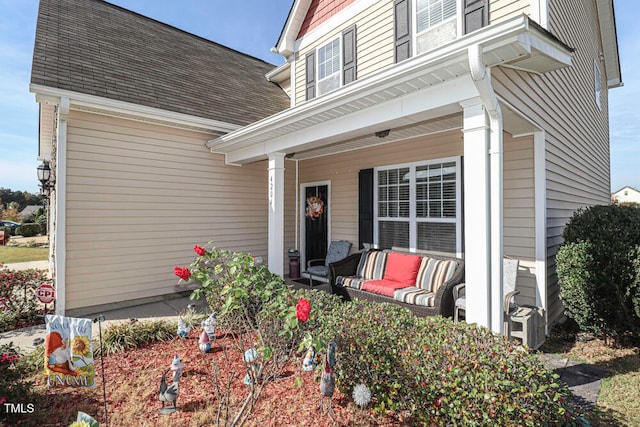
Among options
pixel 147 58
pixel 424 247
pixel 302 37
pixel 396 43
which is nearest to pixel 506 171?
pixel 424 247

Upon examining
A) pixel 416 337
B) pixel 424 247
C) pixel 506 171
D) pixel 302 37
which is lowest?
pixel 416 337

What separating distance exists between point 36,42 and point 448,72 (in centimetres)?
663

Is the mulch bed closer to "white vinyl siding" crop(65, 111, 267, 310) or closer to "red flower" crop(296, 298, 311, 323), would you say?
"red flower" crop(296, 298, 311, 323)

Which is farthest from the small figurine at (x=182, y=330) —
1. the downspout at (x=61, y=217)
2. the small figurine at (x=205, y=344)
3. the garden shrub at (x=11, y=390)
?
the downspout at (x=61, y=217)

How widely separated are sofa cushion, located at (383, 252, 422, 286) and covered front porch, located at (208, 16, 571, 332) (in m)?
0.54

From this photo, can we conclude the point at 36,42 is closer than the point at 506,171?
No

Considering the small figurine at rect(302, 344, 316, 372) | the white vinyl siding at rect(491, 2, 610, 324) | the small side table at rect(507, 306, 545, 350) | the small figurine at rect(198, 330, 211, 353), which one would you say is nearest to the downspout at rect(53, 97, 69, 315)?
the small figurine at rect(198, 330, 211, 353)

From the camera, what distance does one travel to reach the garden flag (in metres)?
2.20

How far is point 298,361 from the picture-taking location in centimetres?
293

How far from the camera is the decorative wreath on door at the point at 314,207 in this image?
7.23m

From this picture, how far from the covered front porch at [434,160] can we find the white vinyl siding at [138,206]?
0.75m

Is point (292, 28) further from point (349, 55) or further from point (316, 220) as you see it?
point (316, 220)

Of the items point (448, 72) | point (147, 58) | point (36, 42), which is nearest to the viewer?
point (448, 72)

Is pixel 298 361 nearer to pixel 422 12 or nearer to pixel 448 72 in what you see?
pixel 448 72
